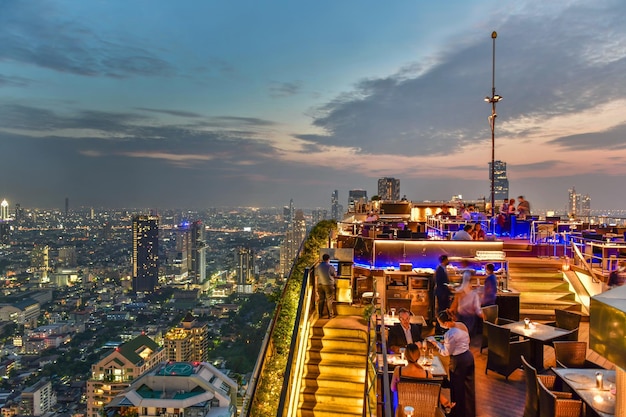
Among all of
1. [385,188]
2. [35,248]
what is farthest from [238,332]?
[35,248]

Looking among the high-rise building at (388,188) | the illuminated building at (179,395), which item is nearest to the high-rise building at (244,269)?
the high-rise building at (388,188)

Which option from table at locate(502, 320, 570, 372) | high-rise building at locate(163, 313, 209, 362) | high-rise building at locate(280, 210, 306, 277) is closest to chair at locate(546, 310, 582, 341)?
table at locate(502, 320, 570, 372)

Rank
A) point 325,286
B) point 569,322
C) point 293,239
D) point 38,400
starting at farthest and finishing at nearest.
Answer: point 293,239, point 38,400, point 325,286, point 569,322

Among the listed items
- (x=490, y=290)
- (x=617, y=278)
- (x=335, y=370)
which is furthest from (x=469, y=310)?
(x=617, y=278)

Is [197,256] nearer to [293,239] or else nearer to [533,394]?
[293,239]

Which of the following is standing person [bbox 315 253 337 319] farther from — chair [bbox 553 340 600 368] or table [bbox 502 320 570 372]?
chair [bbox 553 340 600 368]

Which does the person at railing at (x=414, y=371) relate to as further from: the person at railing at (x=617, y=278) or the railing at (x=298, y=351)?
the person at railing at (x=617, y=278)
